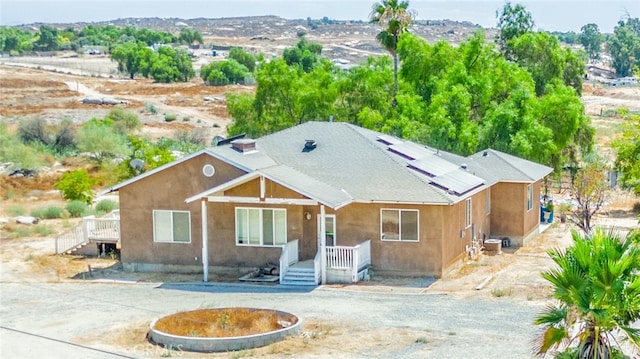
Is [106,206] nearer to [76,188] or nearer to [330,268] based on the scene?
[76,188]

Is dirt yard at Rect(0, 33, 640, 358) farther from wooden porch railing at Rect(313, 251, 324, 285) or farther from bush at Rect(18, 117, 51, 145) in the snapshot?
bush at Rect(18, 117, 51, 145)

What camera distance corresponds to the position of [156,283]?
28.2 metres

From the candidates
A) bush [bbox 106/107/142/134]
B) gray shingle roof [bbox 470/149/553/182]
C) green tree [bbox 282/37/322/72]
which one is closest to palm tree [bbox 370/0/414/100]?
gray shingle roof [bbox 470/149/553/182]

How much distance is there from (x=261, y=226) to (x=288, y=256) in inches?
61.2

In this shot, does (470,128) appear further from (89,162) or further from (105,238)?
(89,162)

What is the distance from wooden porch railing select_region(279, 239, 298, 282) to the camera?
27266mm

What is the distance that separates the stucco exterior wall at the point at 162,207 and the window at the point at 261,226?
4.25 ft

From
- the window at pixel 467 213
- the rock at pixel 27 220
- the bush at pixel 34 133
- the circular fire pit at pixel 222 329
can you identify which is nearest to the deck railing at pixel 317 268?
the circular fire pit at pixel 222 329

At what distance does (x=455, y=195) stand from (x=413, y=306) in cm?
533

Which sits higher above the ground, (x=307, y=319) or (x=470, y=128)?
(x=470, y=128)

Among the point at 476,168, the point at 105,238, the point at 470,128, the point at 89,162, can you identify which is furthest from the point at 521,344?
the point at 89,162

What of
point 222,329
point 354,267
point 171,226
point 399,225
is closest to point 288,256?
point 354,267

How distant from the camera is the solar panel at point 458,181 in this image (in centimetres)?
2875

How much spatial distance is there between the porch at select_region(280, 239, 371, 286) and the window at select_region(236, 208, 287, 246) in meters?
1.10
